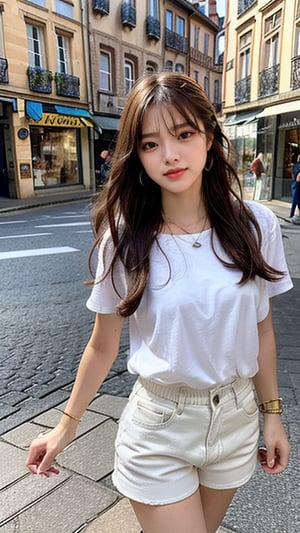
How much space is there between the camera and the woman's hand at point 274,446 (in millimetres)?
1376

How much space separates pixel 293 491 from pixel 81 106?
66.6 ft

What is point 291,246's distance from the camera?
781 centimetres

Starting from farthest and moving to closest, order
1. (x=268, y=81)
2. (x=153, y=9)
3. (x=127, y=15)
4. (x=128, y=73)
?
(x=153, y=9), (x=128, y=73), (x=127, y=15), (x=268, y=81)

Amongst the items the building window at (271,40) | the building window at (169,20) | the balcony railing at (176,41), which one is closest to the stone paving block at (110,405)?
the building window at (271,40)

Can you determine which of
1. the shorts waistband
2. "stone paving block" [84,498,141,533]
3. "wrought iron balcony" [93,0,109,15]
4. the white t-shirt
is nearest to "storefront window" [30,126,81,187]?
"wrought iron balcony" [93,0,109,15]

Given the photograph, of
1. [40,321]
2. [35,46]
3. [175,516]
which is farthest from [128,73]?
[175,516]

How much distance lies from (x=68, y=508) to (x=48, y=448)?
0.82 metres

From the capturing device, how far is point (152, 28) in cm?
2380

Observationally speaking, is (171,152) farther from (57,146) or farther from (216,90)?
(216,90)

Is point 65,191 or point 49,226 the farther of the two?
point 65,191

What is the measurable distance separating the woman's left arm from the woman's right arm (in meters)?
0.46

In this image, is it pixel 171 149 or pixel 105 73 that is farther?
pixel 105 73

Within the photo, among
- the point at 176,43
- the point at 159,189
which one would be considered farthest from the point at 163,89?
the point at 176,43

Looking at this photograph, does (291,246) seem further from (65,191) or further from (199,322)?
(65,191)
